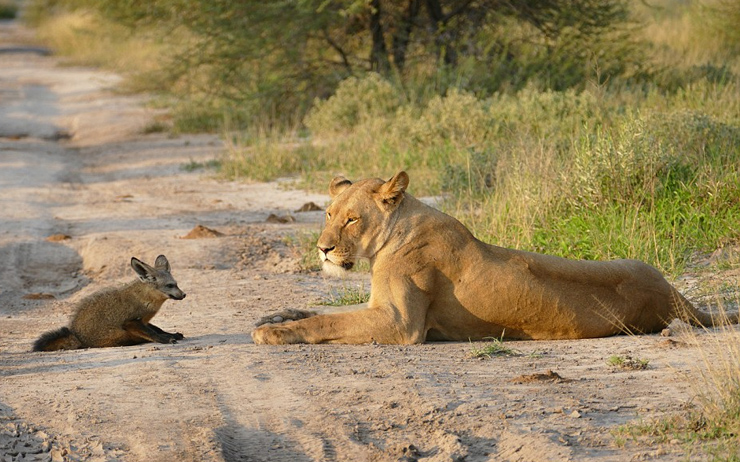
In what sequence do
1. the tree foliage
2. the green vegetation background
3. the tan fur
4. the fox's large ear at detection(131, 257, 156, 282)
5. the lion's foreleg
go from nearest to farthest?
the lion's foreleg, the tan fur, the fox's large ear at detection(131, 257, 156, 282), the green vegetation background, the tree foliage

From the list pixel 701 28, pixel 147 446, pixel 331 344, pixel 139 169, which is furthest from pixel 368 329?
pixel 701 28

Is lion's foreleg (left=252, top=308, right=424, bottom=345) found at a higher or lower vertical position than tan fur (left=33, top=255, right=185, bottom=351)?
higher

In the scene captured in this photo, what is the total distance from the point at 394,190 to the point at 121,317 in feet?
6.63

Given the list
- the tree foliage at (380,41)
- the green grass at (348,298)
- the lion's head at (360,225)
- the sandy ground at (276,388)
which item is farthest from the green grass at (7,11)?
the lion's head at (360,225)

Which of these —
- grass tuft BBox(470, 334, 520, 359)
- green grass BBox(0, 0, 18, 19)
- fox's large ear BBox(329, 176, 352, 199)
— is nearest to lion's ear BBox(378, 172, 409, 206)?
fox's large ear BBox(329, 176, 352, 199)

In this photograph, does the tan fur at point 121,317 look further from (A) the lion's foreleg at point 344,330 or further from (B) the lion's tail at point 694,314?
(B) the lion's tail at point 694,314

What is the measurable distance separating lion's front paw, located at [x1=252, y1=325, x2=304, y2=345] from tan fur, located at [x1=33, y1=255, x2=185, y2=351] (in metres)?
0.81

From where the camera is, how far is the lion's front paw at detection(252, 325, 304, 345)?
6.23 metres

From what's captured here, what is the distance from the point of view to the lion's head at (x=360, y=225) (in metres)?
6.45

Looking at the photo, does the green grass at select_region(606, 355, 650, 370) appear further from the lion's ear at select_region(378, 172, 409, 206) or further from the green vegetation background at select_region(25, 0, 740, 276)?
the green vegetation background at select_region(25, 0, 740, 276)

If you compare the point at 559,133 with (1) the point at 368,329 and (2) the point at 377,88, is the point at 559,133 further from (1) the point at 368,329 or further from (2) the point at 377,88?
(1) the point at 368,329

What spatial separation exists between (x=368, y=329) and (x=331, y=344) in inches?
9.8

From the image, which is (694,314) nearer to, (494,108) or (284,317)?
(284,317)

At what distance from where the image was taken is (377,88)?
16625mm
